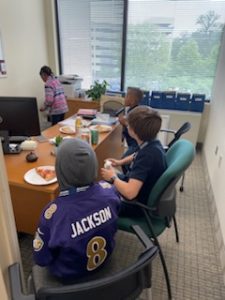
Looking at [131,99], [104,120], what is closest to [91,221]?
[131,99]

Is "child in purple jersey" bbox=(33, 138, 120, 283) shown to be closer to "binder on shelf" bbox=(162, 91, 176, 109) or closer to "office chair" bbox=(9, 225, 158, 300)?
"office chair" bbox=(9, 225, 158, 300)

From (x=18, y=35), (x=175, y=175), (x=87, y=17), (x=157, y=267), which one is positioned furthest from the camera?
(x=87, y=17)

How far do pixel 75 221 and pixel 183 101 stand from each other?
3.24 metres

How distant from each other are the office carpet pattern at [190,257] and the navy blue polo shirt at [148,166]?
669 mm

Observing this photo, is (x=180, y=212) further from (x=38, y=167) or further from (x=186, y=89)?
(x=186, y=89)

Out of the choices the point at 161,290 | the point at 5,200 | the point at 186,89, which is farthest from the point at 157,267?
the point at 186,89

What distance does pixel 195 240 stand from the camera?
6.64ft

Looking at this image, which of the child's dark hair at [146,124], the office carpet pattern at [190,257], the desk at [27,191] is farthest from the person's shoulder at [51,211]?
the office carpet pattern at [190,257]

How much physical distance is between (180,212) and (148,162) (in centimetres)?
125

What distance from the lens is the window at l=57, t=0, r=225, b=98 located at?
357 centimetres

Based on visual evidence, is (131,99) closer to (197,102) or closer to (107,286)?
(197,102)

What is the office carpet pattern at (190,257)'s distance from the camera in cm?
158

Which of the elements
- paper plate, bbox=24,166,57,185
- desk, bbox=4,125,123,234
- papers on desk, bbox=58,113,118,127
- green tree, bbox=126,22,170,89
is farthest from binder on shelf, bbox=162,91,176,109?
paper plate, bbox=24,166,57,185

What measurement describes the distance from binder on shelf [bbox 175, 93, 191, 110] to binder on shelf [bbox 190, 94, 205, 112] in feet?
0.20
